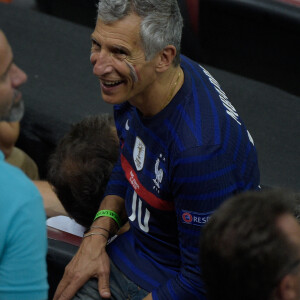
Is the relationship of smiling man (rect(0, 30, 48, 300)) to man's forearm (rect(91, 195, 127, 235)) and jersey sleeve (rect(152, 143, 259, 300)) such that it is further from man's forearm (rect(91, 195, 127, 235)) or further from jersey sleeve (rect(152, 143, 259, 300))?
man's forearm (rect(91, 195, 127, 235))

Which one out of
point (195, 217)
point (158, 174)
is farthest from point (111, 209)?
point (195, 217)

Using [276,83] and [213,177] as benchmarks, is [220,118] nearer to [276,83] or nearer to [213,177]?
[213,177]

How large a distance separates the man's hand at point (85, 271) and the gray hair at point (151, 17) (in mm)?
695

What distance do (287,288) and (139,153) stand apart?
0.83 m

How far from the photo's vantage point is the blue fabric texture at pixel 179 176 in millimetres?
1835

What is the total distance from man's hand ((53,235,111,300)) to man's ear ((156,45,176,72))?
2.16ft

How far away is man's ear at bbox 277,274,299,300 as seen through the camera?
1.34 meters

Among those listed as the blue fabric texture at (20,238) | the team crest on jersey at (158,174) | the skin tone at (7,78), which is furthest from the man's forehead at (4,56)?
the team crest on jersey at (158,174)

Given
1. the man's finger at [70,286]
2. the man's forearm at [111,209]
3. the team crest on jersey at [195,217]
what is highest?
the team crest on jersey at [195,217]

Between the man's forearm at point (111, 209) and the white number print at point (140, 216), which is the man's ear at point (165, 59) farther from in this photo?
the man's forearm at point (111, 209)

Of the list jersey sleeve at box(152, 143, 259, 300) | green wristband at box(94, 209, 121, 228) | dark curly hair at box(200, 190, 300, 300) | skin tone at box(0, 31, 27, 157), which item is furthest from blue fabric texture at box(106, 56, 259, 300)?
skin tone at box(0, 31, 27, 157)

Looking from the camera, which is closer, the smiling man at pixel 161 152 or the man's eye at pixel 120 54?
the smiling man at pixel 161 152

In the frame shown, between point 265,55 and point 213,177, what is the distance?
6.22 feet

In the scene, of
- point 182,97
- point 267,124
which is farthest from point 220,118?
point 267,124
